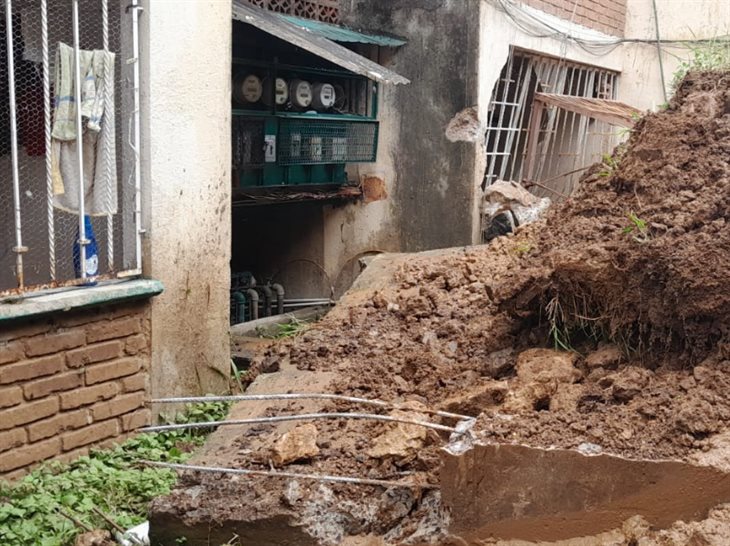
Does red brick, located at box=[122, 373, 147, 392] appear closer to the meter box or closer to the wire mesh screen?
the meter box

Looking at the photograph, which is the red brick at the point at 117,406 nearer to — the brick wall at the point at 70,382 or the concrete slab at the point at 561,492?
the brick wall at the point at 70,382

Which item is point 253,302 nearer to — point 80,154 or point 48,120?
point 80,154

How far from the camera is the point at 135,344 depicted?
4.73m

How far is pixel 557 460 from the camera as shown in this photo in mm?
2816

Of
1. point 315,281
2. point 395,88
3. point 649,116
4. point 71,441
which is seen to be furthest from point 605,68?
point 71,441

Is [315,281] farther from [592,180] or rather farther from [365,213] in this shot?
[592,180]

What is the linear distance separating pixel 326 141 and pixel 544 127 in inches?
130

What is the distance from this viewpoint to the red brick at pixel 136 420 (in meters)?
4.75

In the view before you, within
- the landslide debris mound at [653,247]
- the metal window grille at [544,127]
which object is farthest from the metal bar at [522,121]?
the landslide debris mound at [653,247]

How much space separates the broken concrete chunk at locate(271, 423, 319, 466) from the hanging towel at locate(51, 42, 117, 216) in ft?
6.12

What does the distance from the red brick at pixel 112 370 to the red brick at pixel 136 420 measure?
0.26 metres

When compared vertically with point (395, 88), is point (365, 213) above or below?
below

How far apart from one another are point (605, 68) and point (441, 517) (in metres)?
9.83

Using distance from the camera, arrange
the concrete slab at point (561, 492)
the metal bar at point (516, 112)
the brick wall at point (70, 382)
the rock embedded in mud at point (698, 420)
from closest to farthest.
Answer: the concrete slab at point (561, 492)
the rock embedded in mud at point (698, 420)
the brick wall at point (70, 382)
the metal bar at point (516, 112)
